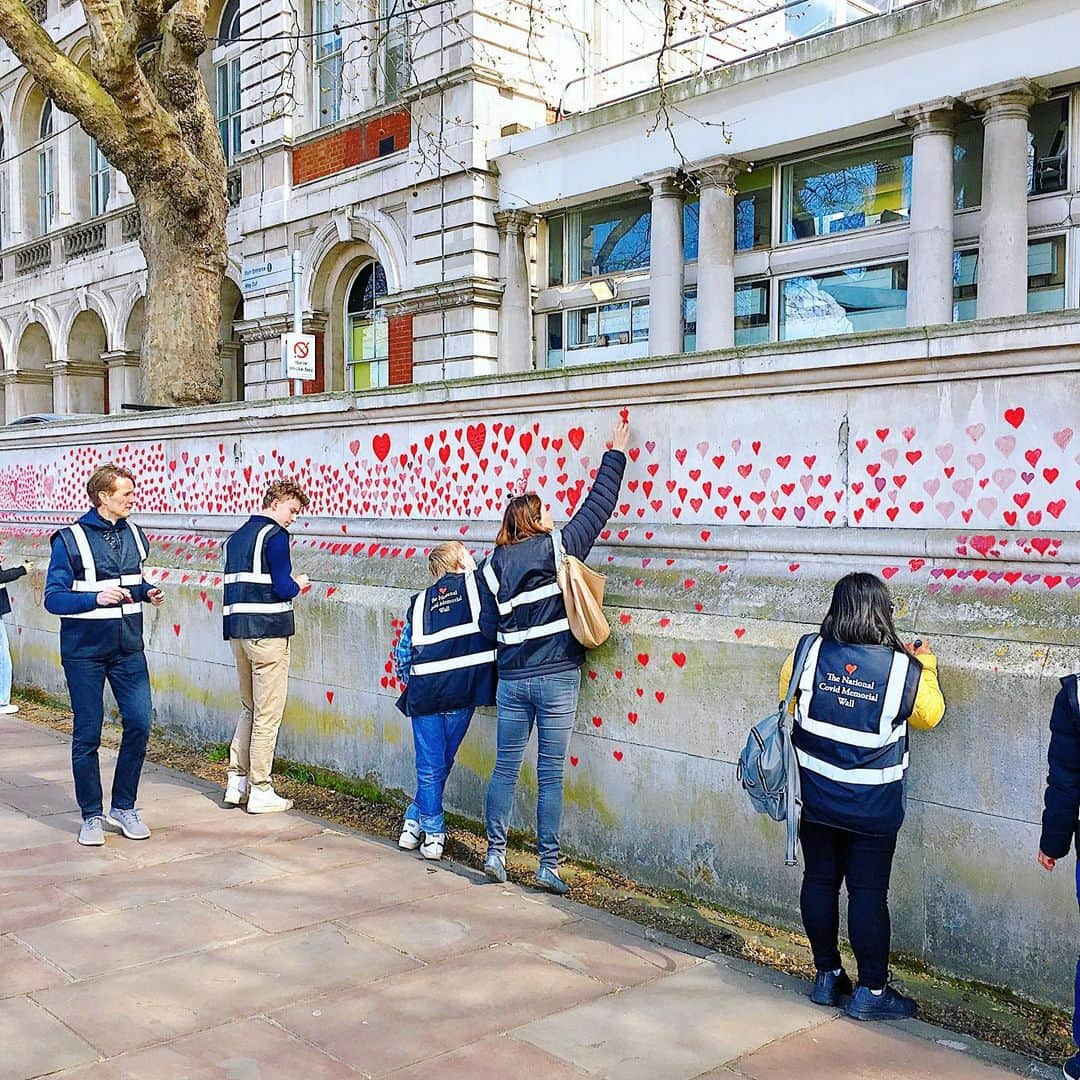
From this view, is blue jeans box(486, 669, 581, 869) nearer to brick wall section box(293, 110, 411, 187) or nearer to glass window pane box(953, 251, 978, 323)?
glass window pane box(953, 251, 978, 323)

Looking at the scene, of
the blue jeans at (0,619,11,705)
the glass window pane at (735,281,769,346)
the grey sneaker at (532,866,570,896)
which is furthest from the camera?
the glass window pane at (735,281,769,346)

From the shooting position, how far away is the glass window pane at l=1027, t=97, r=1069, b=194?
12.5 metres

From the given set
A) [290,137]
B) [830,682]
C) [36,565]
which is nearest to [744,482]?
[830,682]

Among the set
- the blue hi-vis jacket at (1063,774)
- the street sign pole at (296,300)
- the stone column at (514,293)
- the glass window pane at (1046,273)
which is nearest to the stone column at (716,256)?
the stone column at (514,293)

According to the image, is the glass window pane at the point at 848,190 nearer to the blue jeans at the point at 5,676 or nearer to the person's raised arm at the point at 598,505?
the person's raised arm at the point at 598,505

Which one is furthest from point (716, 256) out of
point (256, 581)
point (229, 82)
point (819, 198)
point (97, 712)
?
point (229, 82)

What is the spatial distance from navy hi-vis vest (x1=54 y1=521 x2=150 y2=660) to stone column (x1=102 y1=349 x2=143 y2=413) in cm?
1944

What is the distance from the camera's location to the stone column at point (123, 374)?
24781 mm

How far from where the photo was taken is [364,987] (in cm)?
448

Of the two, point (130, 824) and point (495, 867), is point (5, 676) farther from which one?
point (495, 867)

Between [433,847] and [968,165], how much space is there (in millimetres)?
10586

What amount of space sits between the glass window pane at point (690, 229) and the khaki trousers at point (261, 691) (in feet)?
35.8

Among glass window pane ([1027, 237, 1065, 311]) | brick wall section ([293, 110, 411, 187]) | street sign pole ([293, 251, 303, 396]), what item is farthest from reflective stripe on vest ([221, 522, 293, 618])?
brick wall section ([293, 110, 411, 187])

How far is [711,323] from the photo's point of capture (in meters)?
15.3
